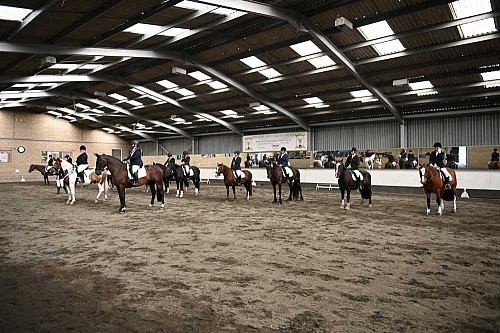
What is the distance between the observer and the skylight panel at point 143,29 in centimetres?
1216


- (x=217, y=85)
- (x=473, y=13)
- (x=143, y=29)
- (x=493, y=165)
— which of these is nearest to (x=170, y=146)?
(x=217, y=85)

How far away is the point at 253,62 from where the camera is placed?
15922 millimetres

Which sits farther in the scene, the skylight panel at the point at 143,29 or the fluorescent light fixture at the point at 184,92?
the fluorescent light fixture at the point at 184,92

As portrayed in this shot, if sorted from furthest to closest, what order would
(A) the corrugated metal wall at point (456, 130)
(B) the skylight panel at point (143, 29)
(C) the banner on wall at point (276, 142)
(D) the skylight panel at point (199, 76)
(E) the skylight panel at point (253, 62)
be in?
1. (C) the banner on wall at point (276, 142)
2. (D) the skylight panel at point (199, 76)
3. (A) the corrugated metal wall at point (456, 130)
4. (E) the skylight panel at point (253, 62)
5. (B) the skylight panel at point (143, 29)

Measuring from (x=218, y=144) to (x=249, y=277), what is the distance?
1048 inches

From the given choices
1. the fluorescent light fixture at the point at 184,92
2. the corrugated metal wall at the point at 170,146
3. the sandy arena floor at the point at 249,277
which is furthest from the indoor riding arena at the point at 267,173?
the corrugated metal wall at the point at 170,146

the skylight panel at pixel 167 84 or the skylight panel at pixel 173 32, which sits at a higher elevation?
the skylight panel at pixel 173 32

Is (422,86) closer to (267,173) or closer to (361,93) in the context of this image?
(361,93)

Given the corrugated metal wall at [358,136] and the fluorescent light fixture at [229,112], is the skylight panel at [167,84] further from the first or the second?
the corrugated metal wall at [358,136]

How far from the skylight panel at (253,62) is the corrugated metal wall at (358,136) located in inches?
354

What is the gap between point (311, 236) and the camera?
621 centimetres

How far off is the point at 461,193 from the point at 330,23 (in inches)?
371

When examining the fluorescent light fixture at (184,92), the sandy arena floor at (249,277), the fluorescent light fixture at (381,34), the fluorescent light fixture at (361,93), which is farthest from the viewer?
the fluorescent light fixture at (184,92)

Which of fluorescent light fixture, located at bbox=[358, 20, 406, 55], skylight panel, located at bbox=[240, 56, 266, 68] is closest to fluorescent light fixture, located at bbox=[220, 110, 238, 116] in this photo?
skylight panel, located at bbox=[240, 56, 266, 68]
